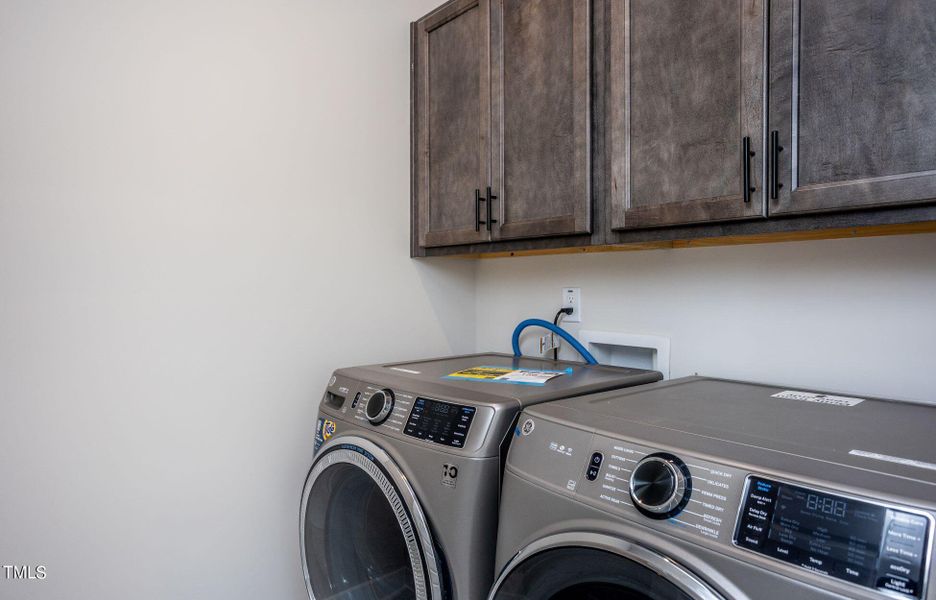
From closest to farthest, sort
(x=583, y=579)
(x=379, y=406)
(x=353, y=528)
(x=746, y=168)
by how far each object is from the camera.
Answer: (x=583, y=579) → (x=746, y=168) → (x=379, y=406) → (x=353, y=528)

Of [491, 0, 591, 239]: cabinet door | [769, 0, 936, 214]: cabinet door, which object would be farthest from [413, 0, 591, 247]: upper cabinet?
[769, 0, 936, 214]: cabinet door

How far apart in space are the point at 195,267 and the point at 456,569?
1.09 m

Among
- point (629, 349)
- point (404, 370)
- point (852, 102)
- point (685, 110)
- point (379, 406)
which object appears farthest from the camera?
point (629, 349)

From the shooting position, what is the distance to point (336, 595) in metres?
1.51

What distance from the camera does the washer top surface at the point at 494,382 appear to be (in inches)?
49.6

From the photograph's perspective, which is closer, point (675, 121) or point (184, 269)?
point (675, 121)

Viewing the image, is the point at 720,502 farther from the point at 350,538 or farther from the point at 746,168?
the point at 350,538

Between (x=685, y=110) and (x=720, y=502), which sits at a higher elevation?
(x=685, y=110)

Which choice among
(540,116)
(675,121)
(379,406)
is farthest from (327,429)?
(675,121)

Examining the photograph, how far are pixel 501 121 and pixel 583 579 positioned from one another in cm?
128

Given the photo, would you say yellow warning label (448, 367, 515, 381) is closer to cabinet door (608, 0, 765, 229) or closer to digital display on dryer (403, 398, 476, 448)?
digital display on dryer (403, 398, 476, 448)

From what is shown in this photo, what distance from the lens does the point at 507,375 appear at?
5.05ft

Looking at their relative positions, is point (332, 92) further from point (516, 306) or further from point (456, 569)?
point (456, 569)

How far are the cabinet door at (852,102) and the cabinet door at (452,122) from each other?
862 millimetres
